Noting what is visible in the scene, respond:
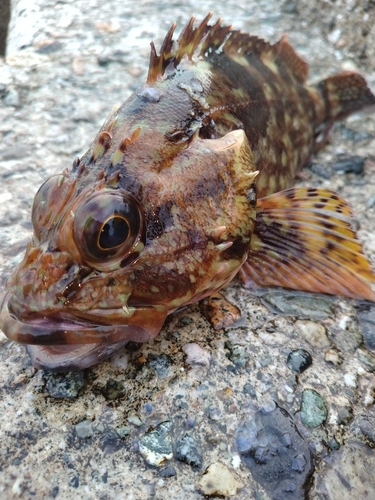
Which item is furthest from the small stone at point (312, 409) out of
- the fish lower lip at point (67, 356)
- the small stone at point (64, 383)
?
the small stone at point (64, 383)

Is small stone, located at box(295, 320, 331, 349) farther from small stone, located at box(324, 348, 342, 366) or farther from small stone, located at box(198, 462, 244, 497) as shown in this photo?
small stone, located at box(198, 462, 244, 497)

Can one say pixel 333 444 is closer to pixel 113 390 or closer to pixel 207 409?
pixel 207 409

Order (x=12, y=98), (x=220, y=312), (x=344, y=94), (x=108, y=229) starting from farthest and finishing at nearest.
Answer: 1. (x=12, y=98)
2. (x=344, y=94)
3. (x=220, y=312)
4. (x=108, y=229)

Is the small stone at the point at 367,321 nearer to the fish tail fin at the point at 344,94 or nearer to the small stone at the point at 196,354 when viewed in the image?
the small stone at the point at 196,354

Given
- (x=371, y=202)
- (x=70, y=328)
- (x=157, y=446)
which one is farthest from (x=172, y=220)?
(x=371, y=202)

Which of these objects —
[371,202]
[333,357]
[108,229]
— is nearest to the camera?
[108,229]

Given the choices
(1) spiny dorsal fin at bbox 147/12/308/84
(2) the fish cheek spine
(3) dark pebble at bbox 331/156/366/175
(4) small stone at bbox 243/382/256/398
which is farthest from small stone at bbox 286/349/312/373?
(3) dark pebble at bbox 331/156/366/175
